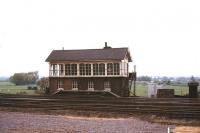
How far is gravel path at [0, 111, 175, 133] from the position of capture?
15688mm

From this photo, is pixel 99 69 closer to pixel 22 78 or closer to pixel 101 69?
pixel 101 69

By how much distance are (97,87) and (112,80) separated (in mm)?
1749

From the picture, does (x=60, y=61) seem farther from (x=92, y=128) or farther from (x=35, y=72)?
(x=35, y=72)

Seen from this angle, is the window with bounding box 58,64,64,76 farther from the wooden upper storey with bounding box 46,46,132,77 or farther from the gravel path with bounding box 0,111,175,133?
the gravel path with bounding box 0,111,175,133

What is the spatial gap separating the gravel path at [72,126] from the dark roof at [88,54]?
57.0 ft

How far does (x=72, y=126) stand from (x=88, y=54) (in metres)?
22.1

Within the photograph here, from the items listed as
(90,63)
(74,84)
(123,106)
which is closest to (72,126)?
(123,106)

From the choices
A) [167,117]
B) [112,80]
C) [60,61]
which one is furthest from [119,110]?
[60,61]

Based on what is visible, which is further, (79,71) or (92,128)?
(79,71)

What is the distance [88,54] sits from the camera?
38594 mm

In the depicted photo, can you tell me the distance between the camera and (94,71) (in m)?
36.8

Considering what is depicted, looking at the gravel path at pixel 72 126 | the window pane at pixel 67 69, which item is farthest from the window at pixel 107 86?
the gravel path at pixel 72 126

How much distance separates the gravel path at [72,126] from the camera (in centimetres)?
1569

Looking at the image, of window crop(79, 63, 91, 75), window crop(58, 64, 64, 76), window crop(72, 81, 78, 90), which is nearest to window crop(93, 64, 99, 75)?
window crop(79, 63, 91, 75)
